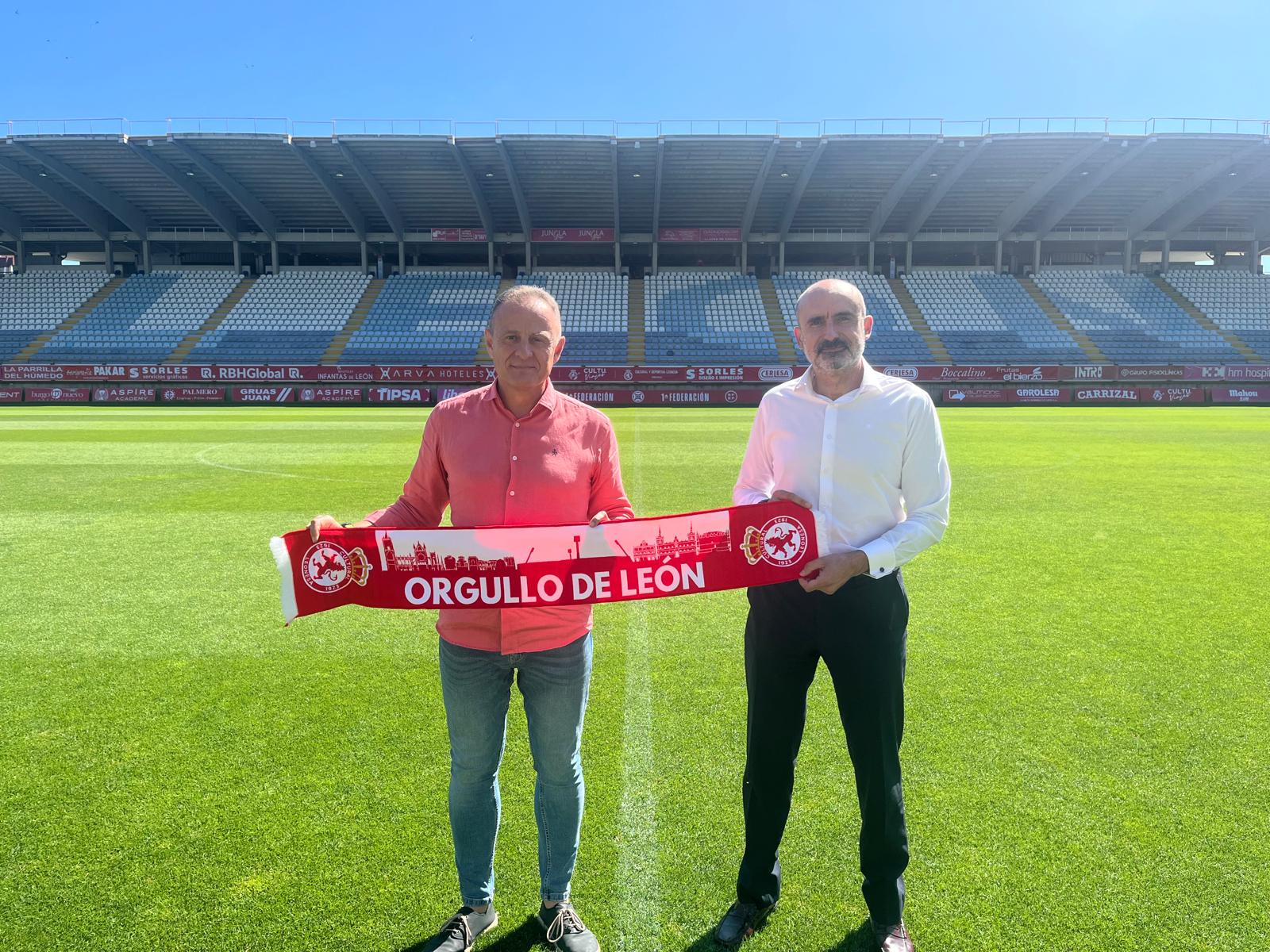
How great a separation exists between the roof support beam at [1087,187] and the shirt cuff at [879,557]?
4013 cm

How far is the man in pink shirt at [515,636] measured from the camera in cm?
238

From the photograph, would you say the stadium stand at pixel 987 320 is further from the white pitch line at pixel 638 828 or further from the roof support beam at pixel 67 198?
the roof support beam at pixel 67 198

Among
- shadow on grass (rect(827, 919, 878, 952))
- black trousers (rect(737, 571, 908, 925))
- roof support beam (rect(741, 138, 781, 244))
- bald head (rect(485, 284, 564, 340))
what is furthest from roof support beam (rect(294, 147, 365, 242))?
shadow on grass (rect(827, 919, 878, 952))

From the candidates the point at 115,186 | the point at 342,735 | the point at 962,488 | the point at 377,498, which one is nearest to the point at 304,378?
the point at 115,186

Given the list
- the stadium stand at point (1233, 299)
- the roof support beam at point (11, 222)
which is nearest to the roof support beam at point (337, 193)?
the roof support beam at point (11, 222)

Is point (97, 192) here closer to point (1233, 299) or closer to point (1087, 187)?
point (1087, 187)

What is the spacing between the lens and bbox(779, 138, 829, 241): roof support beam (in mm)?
33519

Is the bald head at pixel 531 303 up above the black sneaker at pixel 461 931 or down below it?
above

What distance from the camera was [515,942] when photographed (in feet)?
8.31

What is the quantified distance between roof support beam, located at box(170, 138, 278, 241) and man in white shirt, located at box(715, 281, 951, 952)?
129 ft

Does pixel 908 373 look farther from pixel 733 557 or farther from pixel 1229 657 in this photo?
pixel 733 557

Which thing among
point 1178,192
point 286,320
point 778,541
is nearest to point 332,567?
point 778,541

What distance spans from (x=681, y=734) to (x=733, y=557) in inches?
63.5

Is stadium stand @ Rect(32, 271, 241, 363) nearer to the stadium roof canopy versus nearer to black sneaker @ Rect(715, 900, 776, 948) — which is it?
the stadium roof canopy
